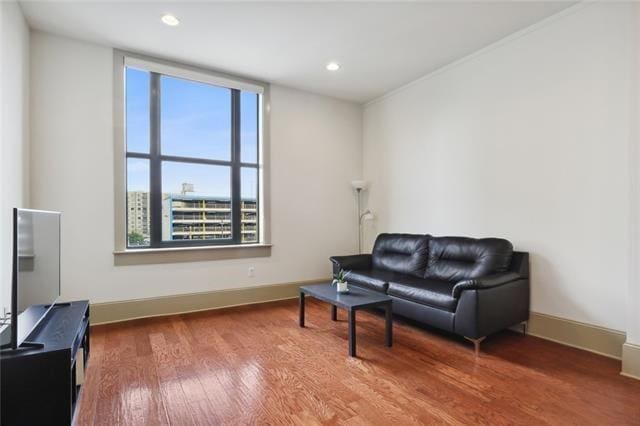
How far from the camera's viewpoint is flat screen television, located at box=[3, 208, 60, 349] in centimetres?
160

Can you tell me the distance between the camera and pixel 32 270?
185 cm

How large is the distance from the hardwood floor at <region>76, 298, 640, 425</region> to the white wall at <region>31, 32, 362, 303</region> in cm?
58

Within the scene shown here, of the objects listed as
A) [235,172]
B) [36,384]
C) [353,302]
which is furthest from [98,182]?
[353,302]

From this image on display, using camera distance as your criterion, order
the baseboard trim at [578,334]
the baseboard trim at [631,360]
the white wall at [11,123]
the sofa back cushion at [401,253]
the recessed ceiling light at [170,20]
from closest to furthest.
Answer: the baseboard trim at [631,360] < the white wall at [11,123] < the baseboard trim at [578,334] < the recessed ceiling light at [170,20] < the sofa back cushion at [401,253]

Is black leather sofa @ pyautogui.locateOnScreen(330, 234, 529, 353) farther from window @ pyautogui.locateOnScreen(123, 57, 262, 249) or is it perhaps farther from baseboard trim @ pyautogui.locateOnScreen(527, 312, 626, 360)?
window @ pyautogui.locateOnScreen(123, 57, 262, 249)

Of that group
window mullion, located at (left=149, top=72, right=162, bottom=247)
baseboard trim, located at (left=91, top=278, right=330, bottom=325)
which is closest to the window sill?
window mullion, located at (left=149, top=72, right=162, bottom=247)

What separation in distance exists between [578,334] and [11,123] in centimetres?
497

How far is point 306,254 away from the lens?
487 centimetres

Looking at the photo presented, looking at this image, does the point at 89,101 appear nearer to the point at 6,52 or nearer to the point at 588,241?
the point at 6,52

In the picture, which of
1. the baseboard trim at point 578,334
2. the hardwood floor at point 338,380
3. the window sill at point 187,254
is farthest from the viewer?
the window sill at point 187,254

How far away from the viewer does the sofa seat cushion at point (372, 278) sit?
360 centimetres

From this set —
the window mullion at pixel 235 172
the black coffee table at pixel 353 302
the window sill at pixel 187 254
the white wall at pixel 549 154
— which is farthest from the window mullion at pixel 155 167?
the white wall at pixel 549 154

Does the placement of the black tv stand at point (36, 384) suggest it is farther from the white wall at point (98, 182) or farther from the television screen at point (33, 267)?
the white wall at point (98, 182)

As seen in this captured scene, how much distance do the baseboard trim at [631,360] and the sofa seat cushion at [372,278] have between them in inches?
73.6
